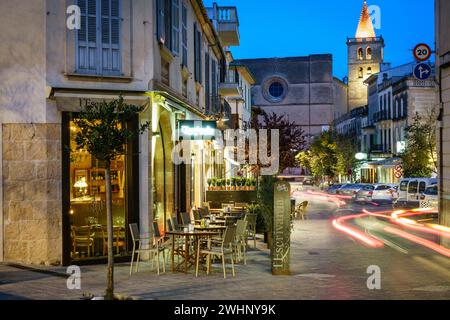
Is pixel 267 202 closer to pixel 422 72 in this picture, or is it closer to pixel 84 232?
pixel 84 232

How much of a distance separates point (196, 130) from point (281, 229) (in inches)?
271

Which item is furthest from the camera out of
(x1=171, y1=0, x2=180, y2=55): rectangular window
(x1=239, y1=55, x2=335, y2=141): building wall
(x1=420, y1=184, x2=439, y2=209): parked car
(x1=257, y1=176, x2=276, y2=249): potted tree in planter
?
(x1=239, y1=55, x2=335, y2=141): building wall

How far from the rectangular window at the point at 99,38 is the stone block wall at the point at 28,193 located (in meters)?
1.73

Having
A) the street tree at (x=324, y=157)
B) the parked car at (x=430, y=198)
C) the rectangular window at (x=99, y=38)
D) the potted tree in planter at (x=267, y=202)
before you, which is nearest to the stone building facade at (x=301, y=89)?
the street tree at (x=324, y=157)

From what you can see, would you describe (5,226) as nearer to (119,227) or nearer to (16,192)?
(16,192)

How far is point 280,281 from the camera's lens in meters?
12.5

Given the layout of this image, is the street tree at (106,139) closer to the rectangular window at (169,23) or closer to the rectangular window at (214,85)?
the rectangular window at (169,23)

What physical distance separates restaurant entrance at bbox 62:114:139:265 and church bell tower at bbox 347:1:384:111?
9278 centimetres

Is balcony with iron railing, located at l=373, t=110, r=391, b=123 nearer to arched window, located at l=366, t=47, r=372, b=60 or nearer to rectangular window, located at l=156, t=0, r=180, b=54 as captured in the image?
arched window, located at l=366, t=47, r=372, b=60

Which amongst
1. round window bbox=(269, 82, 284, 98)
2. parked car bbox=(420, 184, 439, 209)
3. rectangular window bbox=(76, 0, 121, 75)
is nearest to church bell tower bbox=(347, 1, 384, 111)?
round window bbox=(269, 82, 284, 98)

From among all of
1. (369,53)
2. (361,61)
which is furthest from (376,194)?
(369,53)

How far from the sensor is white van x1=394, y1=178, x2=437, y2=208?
34.6 m

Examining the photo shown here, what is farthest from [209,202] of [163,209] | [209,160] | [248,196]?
[163,209]

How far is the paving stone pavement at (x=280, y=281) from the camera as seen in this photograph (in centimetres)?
1111
